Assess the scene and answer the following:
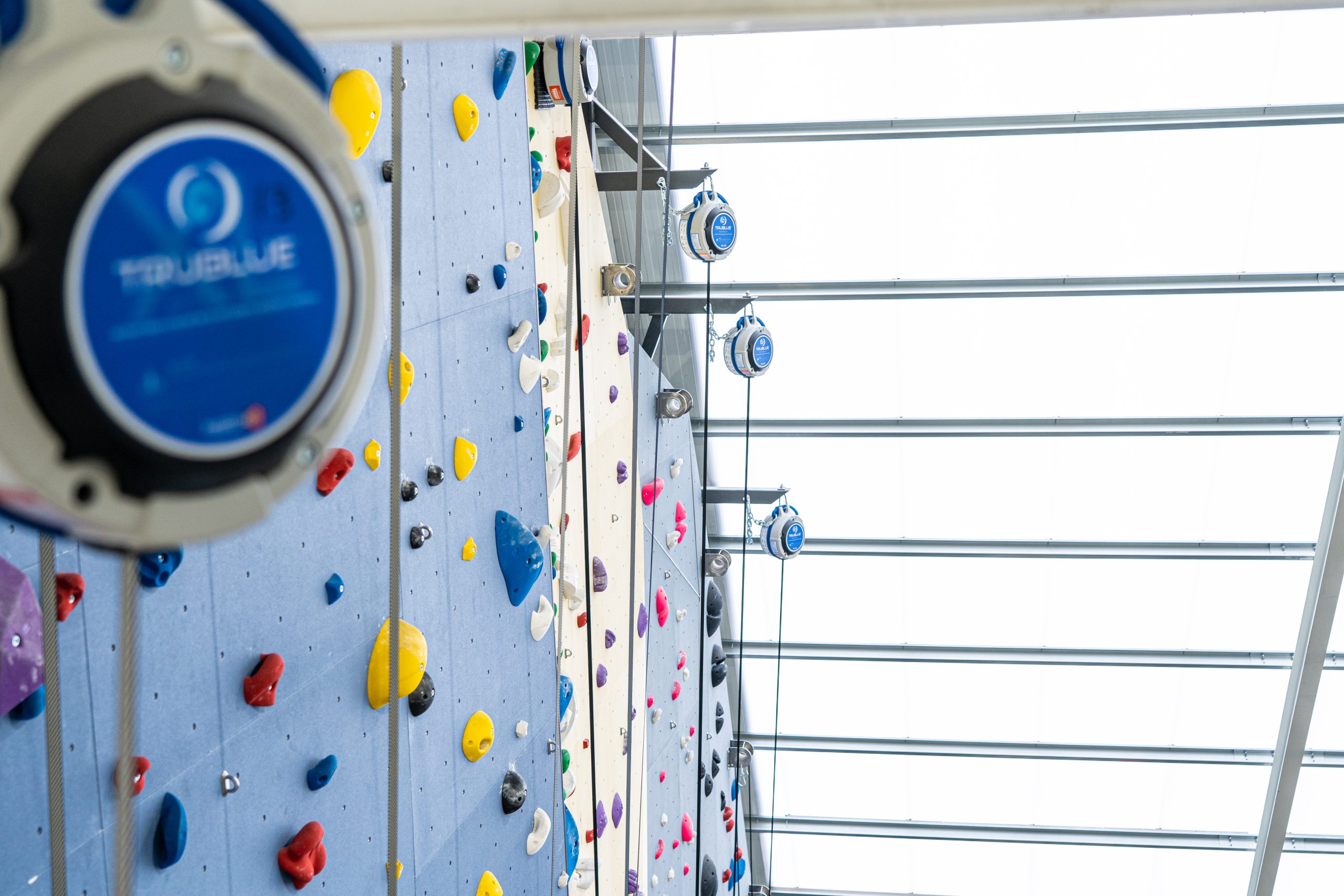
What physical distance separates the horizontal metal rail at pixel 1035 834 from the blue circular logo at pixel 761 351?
14.3ft

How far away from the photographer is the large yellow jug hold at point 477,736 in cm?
259

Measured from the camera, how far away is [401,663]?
217cm

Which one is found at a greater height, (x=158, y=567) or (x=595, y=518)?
(x=158, y=567)

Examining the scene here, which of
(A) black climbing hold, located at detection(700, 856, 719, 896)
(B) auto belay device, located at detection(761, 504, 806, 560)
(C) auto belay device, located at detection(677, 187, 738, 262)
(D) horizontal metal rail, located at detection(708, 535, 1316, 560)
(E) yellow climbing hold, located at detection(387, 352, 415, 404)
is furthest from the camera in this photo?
(D) horizontal metal rail, located at detection(708, 535, 1316, 560)

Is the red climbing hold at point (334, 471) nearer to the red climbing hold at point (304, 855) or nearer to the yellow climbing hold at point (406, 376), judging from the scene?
the yellow climbing hold at point (406, 376)

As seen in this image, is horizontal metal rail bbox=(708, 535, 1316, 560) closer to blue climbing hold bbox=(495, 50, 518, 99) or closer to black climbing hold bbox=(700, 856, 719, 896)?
black climbing hold bbox=(700, 856, 719, 896)

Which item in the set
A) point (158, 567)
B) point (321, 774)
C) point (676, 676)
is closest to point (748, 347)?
point (676, 676)

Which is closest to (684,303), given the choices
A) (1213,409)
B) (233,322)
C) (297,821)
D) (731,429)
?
(731,429)

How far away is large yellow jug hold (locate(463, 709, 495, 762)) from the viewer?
2.59m

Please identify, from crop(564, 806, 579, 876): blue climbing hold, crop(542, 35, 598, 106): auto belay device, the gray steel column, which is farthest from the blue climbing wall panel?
the gray steel column

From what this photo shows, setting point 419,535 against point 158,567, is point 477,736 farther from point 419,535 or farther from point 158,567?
point 158,567

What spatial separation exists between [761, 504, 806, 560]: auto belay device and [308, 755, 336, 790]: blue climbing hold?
430 centimetres

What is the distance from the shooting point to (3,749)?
1292 mm

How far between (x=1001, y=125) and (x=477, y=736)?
474 centimetres
